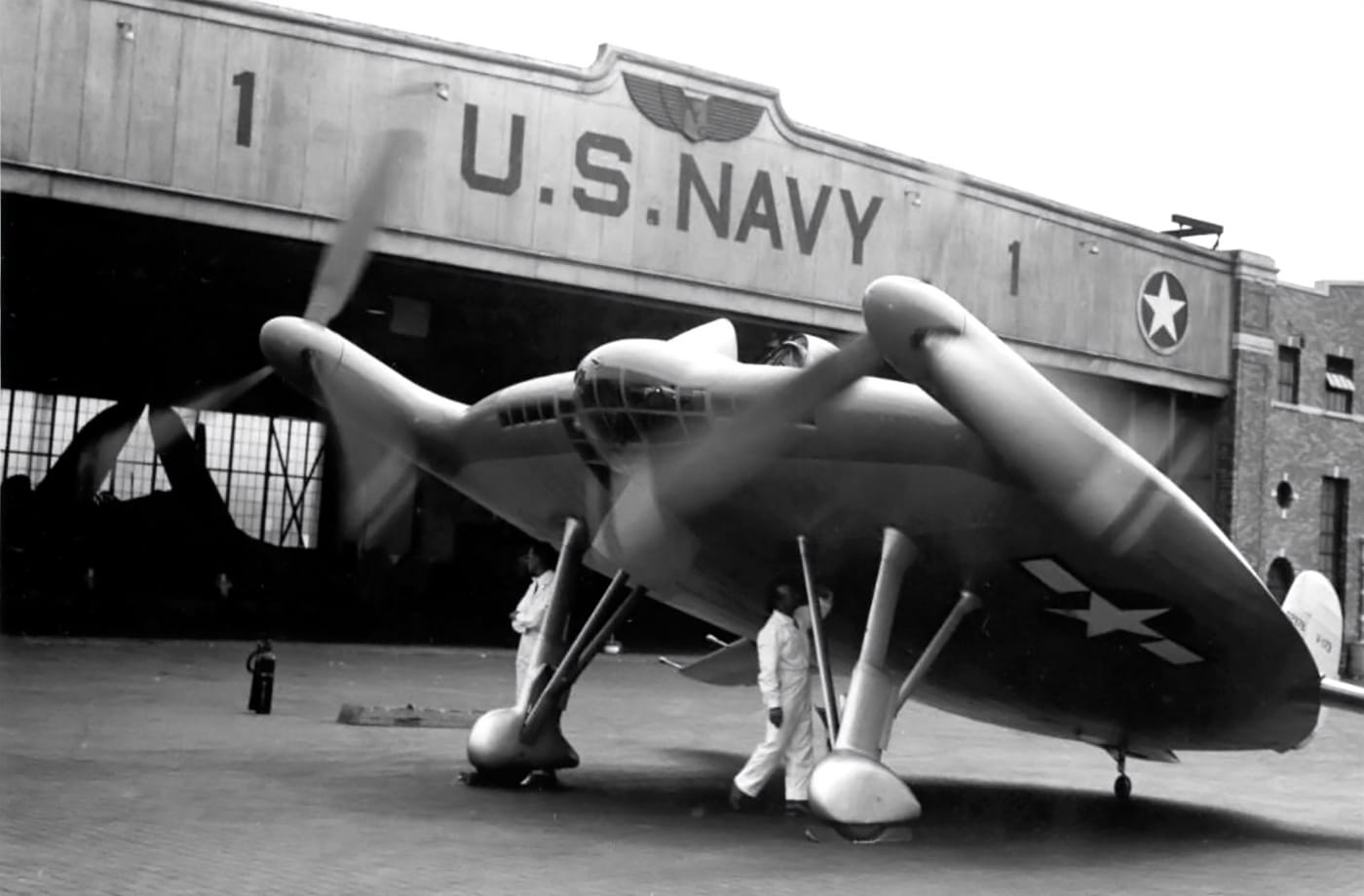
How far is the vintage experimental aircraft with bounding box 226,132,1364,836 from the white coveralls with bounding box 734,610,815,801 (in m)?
0.57

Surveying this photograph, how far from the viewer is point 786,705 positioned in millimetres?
12609

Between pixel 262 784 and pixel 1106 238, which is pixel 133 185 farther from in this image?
pixel 1106 238

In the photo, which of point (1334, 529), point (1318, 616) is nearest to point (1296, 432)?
point (1334, 529)

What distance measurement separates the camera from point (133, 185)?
2419 centimetres

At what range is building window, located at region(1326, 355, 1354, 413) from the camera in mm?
44031

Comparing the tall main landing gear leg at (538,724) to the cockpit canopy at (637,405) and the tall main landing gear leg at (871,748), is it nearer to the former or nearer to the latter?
the cockpit canopy at (637,405)

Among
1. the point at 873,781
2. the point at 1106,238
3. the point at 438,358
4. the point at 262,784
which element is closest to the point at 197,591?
the point at 438,358

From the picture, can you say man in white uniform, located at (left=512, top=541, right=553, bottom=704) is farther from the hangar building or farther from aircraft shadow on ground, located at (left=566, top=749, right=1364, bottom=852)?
the hangar building

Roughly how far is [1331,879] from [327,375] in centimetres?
955

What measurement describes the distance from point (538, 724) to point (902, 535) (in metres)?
3.98

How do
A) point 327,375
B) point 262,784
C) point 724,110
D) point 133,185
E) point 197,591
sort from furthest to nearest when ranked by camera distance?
point 197,591
point 724,110
point 133,185
point 327,375
point 262,784

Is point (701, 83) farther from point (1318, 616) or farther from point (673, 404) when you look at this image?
point (673, 404)

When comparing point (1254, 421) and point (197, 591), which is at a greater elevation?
point (1254, 421)

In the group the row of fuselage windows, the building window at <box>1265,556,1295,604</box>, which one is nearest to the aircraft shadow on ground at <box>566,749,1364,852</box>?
the row of fuselage windows
